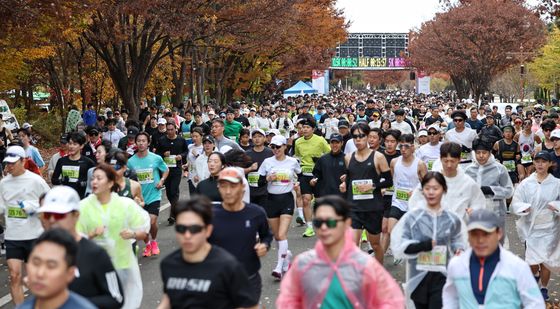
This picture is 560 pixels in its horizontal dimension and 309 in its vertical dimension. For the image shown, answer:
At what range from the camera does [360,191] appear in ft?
30.4

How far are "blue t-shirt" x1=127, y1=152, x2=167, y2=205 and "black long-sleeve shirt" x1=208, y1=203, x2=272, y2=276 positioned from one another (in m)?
4.99

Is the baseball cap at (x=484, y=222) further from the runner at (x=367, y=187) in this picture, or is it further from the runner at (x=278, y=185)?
the runner at (x=278, y=185)

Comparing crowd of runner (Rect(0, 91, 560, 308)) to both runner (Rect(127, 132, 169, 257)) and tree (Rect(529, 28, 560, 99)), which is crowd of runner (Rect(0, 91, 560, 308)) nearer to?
runner (Rect(127, 132, 169, 257))

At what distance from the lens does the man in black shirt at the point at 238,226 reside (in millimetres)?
5992

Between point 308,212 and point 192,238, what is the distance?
8.29 metres

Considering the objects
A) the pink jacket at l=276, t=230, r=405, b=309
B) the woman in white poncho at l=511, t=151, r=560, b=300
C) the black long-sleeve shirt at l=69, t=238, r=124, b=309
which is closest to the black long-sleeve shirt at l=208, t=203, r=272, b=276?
the black long-sleeve shirt at l=69, t=238, r=124, b=309

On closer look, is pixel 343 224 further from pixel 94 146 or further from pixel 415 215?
pixel 94 146

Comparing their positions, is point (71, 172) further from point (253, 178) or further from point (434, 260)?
point (434, 260)

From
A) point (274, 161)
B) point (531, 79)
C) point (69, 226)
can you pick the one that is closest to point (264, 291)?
point (274, 161)

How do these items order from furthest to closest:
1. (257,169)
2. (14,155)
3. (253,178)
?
(257,169), (253,178), (14,155)

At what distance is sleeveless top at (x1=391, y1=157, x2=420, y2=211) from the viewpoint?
30.4 feet

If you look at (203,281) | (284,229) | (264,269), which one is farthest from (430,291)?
(264,269)

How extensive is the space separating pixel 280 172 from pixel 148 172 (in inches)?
74.7

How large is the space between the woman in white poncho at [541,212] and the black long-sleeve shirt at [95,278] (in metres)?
4.84
